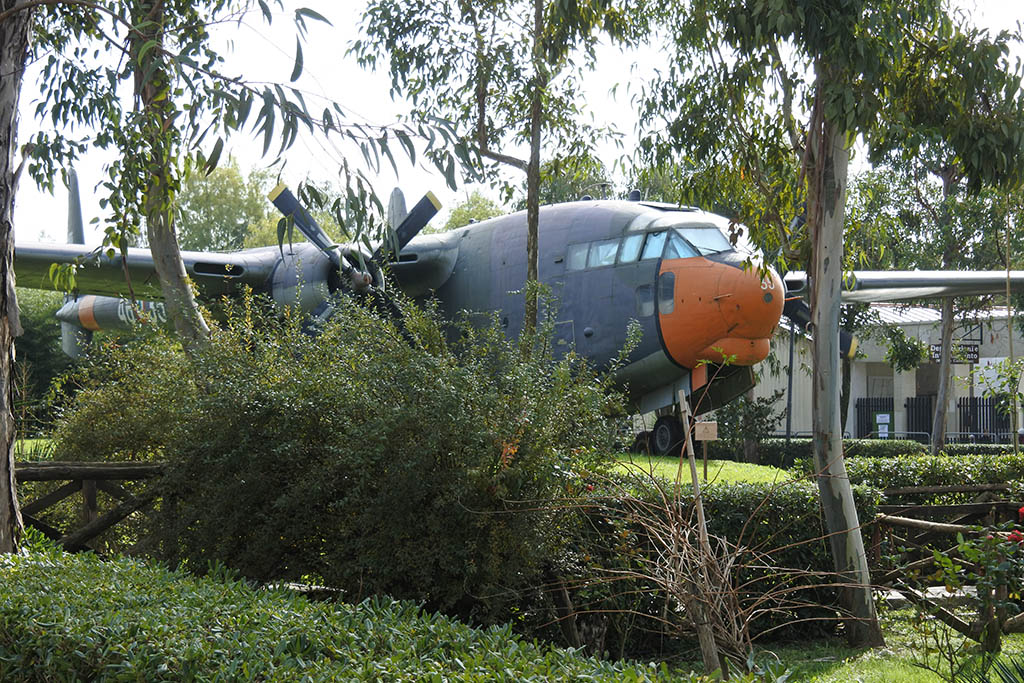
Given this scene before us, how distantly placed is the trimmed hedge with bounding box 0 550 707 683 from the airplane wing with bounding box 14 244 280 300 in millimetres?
12826

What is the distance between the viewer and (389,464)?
6.39 m

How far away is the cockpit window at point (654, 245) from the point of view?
1496 cm

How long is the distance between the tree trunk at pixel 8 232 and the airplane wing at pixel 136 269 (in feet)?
34.3

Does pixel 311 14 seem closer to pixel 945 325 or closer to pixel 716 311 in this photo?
pixel 716 311

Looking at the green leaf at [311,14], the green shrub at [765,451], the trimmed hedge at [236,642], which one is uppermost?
the green leaf at [311,14]

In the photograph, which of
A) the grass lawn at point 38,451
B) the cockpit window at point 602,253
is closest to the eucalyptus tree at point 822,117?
the cockpit window at point 602,253

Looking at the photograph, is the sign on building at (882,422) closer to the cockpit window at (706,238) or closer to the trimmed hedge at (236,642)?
the cockpit window at (706,238)

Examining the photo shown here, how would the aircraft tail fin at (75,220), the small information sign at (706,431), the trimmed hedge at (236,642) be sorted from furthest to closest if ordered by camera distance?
the aircraft tail fin at (75,220)
the small information sign at (706,431)
the trimmed hedge at (236,642)

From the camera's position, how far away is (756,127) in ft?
31.2

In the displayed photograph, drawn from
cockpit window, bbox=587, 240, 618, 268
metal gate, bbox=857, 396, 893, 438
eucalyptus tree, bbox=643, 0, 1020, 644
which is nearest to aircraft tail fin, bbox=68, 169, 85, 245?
cockpit window, bbox=587, 240, 618, 268

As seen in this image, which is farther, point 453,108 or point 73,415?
point 453,108

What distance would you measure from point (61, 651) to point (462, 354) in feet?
14.1

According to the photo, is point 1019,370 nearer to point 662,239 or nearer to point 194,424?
point 662,239

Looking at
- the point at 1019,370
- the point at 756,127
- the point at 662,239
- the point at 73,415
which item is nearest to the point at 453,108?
the point at 662,239
